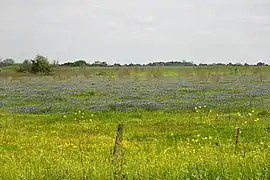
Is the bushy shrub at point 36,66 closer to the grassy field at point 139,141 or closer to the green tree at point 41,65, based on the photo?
the green tree at point 41,65

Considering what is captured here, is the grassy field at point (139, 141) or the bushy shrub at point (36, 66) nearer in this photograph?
the grassy field at point (139, 141)

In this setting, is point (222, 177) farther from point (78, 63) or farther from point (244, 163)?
point (78, 63)

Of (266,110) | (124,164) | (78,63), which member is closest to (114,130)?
(266,110)

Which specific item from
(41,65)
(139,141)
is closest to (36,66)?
(41,65)

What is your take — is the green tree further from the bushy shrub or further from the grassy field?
the grassy field

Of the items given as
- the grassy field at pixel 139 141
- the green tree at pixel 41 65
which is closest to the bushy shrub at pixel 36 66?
the green tree at pixel 41 65

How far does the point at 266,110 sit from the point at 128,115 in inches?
272

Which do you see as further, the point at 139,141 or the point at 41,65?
the point at 41,65

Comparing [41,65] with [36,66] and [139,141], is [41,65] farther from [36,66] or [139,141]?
[139,141]

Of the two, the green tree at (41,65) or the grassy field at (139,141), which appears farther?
the green tree at (41,65)

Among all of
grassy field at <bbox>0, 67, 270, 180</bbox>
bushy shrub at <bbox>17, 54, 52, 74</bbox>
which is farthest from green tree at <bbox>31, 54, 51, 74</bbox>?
grassy field at <bbox>0, 67, 270, 180</bbox>

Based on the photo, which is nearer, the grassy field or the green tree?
the grassy field

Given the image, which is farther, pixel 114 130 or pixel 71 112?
pixel 71 112

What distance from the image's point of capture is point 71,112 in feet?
78.4
